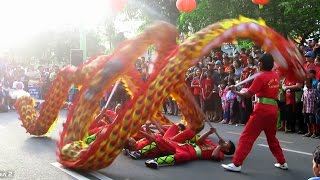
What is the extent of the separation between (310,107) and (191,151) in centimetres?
423

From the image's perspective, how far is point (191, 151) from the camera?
24.3 feet

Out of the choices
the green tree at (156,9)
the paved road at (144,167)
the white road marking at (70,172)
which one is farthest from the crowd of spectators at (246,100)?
the green tree at (156,9)

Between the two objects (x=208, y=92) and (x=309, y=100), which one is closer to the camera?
(x=309, y=100)

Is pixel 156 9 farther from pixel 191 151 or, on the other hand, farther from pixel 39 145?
pixel 191 151

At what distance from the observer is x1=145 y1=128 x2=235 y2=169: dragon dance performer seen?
6.96m

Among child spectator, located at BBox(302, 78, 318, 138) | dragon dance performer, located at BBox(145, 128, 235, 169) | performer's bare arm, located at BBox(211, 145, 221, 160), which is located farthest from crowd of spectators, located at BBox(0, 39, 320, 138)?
performer's bare arm, located at BBox(211, 145, 221, 160)

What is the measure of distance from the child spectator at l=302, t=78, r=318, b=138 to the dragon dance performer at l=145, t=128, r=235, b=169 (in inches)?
140

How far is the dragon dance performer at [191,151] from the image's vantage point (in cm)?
696

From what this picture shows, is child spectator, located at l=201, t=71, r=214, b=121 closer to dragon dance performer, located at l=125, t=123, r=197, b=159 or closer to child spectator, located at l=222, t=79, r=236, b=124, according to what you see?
child spectator, located at l=222, t=79, r=236, b=124

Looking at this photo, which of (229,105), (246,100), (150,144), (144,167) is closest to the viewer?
(144,167)

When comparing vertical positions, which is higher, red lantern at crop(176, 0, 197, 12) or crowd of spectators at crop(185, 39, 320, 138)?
red lantern at crop(176, 0, 197, 12)

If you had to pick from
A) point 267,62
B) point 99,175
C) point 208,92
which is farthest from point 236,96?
point 99,175

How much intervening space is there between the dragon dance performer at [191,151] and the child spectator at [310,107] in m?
3.56

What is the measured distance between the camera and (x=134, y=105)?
605 centimetres
